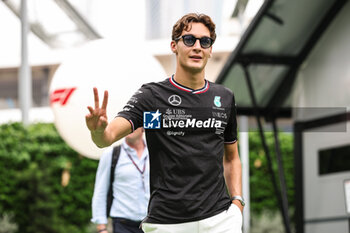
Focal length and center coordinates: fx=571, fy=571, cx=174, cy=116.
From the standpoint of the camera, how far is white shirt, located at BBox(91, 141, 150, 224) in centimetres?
424

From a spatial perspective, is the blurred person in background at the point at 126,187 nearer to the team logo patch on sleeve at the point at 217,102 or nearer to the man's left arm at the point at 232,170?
the man's left arm at the point at 232,170

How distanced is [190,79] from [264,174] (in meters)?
10.8

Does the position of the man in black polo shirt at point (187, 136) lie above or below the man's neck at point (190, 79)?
below

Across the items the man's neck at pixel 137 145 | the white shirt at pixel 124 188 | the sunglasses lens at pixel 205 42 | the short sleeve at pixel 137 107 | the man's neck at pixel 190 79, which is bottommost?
the white shirt at pixel 124 188

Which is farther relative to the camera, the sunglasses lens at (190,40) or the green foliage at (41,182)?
the green foliage at (41,182)

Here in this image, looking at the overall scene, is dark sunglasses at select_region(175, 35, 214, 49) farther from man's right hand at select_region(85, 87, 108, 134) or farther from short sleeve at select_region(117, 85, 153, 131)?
man's right hand at select_region(85, 87, 108, 134)

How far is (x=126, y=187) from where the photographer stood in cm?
430

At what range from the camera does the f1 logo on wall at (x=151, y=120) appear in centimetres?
259

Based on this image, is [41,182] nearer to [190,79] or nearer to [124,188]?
[124,188]

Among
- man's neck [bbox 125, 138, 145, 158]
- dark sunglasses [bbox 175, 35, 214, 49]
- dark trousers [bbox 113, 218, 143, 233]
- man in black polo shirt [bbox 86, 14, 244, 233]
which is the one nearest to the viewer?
man in black polo shirt [bbox 86, 14, 244, 233]

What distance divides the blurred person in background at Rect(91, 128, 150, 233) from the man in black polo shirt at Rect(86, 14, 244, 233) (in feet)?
5.25

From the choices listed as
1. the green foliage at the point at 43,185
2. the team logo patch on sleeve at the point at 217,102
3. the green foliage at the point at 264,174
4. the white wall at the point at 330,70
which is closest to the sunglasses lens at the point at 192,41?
the team logo patch on sleeve at the point at 217,102

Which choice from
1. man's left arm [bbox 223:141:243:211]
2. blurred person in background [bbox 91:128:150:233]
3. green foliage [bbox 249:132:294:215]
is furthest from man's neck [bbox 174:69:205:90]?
green foliage [bbox 249:132:294:215]

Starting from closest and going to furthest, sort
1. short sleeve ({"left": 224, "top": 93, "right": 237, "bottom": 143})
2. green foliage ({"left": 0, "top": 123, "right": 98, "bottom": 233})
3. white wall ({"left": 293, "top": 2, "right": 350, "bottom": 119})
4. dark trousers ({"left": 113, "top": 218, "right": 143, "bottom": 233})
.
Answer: short sleeve ({"left": 224, "top": 93, "right": 237, "bottom": 143}) → dark trousers ({"left": 113, "top": 218, "right": 143, "bottom": 233}) → white wall ({"left": 293, "top": 2, "right": 350, "bottom": 119}) → green foliage ({"left": 0, "top": 123, "right": 98, "bottom": 233})
